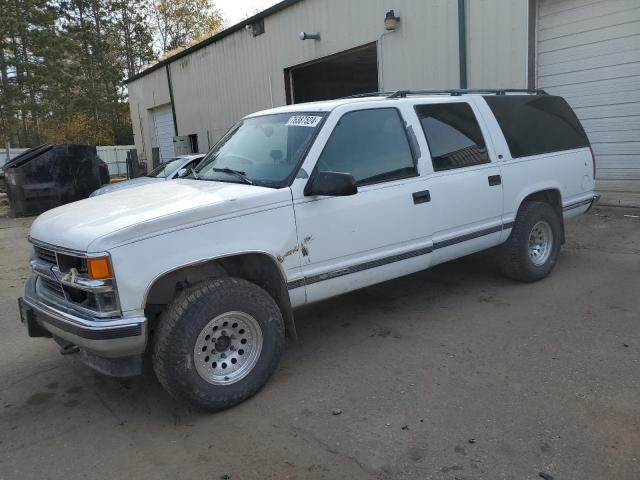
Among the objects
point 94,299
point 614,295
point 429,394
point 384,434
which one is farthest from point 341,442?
point 614,295

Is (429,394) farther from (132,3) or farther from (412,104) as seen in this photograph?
(132,3)

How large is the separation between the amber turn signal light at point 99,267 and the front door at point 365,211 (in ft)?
4.26

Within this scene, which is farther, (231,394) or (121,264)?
(231,394)

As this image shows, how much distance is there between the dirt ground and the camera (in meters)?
2.92

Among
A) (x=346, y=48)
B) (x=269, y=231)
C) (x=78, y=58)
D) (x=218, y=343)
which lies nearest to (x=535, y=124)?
(x=269, y=231)

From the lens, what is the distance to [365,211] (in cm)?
412

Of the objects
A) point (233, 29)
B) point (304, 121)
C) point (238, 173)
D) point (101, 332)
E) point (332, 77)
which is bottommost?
point (101, 332)

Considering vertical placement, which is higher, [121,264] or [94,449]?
[121,264]

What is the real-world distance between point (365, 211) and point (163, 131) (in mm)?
21394

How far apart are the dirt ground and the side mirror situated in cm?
133

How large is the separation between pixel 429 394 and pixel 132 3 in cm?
4522

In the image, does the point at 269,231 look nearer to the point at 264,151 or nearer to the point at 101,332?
the point at 264,151

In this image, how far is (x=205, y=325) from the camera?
3348mm

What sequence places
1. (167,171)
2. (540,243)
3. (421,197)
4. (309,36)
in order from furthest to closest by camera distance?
(309,36) → (167,171) → (540,243) → (421,197)
